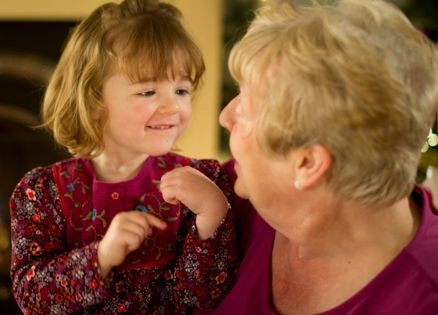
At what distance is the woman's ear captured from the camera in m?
0.94

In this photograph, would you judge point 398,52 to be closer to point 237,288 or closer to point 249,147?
point 249,147

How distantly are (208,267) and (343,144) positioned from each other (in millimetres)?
420

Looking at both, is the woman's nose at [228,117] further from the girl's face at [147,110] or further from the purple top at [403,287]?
the purple top at [403,287]

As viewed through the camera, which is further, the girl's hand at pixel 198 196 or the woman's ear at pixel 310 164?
the girl's hand at pixel 198 196

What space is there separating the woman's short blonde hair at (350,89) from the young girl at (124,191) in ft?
0.93

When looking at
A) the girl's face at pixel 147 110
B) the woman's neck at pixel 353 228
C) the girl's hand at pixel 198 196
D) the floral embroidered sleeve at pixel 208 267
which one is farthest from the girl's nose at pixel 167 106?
the woman's neck at pixel 353 228

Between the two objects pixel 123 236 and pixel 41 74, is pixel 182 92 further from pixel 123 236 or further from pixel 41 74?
pixel 41 74

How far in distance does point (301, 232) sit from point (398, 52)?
327 mm

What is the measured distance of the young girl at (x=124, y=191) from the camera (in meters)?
1.19

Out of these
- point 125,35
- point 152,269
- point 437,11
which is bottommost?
point 437,11

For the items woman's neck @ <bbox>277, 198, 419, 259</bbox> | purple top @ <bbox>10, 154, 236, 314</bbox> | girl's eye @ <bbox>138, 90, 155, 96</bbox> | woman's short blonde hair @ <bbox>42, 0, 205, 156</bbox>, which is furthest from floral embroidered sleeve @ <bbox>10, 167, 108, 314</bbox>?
woman's neck @ <bbox>277, 198, 419, 259</bbox>

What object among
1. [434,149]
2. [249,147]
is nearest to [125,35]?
[249,147]

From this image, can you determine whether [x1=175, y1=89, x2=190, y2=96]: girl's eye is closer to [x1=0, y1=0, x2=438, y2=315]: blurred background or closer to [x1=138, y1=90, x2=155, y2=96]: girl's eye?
[x1=138, y1=90, x2=155, y2=96]: girl's eye

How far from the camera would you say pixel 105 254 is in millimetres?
1135
